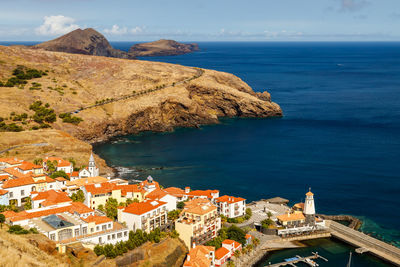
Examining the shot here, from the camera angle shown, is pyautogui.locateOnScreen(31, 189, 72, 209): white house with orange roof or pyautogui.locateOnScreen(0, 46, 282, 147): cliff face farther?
pyautogui.locateOnScreen(0, 46, 282, 147): cliff face

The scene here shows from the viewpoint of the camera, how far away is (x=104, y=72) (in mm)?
184750

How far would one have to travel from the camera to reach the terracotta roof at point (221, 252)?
62.3 meters

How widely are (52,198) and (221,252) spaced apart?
26.7m

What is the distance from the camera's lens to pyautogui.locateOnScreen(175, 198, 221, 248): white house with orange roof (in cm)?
6469

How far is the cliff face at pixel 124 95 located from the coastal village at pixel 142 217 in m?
63.5

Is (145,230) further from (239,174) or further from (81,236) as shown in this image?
(239,174)

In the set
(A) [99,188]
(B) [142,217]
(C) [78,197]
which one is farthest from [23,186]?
(B) [142,217]

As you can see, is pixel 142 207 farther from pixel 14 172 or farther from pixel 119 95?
pixel 119 95

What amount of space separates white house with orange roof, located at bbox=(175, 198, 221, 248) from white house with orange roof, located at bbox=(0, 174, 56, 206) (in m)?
25.3

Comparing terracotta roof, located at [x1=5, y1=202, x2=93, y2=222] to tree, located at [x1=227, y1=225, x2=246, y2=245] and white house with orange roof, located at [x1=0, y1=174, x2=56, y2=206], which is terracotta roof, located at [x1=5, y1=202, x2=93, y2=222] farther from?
tree, located at [x1=227, y1=225, x2=246, y2=245]

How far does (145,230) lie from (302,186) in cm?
4423

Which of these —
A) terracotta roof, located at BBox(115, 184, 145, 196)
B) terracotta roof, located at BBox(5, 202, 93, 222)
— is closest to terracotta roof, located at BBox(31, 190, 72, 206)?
terracotta roof, located at BBox(5, 202, 93, 222)

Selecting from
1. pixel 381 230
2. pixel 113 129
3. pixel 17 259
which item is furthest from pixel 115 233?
pixel 113 129

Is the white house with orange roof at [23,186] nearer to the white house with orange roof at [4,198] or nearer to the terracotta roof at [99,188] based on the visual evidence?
the white house with orange roof at [4,198]
